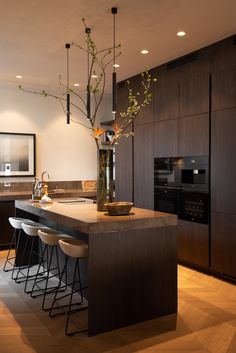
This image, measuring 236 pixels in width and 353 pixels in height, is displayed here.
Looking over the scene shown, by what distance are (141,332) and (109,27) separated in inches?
120

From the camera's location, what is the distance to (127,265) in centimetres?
308

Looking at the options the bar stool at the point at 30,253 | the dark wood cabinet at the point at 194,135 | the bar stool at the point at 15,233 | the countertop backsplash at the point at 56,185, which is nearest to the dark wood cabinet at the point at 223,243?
the dark wood cabinet at the point at 194,135

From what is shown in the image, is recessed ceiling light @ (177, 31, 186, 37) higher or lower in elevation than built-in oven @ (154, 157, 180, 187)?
higher

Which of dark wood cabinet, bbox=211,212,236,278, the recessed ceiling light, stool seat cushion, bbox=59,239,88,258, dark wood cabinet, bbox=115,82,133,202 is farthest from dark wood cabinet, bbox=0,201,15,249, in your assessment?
the recessed ceiling light

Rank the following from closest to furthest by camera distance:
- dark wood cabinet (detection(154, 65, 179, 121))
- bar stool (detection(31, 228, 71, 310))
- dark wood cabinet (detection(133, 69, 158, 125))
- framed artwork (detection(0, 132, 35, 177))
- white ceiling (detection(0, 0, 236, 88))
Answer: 1. white ceiling (detection(0, 0, 236, 88))
2. bar stool (detection(31, 228, 71, 310))
3. dark wood cabinet (detection(154, 65, 179, 121))
4. dark wood cabinet (detection(133, 69, 158, 125))
5. framed artwork (detection(0, 132, 35, 177))

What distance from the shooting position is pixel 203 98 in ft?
15.0

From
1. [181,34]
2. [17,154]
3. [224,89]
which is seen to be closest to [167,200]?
[224,89]

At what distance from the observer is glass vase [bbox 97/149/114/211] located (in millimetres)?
3542

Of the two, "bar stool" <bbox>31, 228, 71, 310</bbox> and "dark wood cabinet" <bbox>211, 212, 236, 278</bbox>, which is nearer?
"bar stool" <bbox>31, 228, 71, 310</bbox>

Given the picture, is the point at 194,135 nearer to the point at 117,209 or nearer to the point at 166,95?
the point at 166,95

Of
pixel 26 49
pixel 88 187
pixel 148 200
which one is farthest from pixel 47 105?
pixel 148 200

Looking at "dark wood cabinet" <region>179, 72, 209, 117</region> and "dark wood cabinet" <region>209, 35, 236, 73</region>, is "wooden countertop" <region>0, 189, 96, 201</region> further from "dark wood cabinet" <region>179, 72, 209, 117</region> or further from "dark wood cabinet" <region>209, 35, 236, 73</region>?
"dark wood cabinet" <region>209, 35, 236, 73</region>

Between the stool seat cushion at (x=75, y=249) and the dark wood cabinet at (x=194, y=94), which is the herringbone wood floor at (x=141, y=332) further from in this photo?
the dark wood cabinet at (x=194, y=94)

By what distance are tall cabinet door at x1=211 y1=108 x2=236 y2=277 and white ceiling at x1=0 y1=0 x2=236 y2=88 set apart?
103 centimetres
